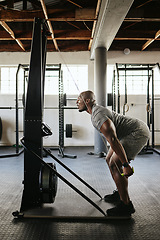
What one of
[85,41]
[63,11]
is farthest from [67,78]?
[63,11]

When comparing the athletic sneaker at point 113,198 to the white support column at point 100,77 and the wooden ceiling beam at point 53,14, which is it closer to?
the white support column at point 100,77

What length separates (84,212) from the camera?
2145 millimetres

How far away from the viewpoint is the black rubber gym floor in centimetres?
178

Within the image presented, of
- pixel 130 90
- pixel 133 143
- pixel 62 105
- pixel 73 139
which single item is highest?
pixel 130 90

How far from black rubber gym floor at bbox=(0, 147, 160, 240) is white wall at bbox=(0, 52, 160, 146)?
8.92ft

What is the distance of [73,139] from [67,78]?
6.08 feet

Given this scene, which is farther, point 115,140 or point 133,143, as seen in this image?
point 133,143

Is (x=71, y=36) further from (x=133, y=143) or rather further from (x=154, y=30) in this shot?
(x=133, y=143)

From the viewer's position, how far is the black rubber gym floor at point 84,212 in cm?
178

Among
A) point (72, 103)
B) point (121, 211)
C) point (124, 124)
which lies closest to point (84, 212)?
point (121, 211)

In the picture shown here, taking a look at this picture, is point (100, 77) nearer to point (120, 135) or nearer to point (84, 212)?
point (120, 135)

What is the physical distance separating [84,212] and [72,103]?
14.8ft

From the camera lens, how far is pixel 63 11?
4.12 meters

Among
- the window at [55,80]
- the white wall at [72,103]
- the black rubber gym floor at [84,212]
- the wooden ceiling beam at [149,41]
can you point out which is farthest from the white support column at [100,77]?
the black rubber gym floor at [84,212]
